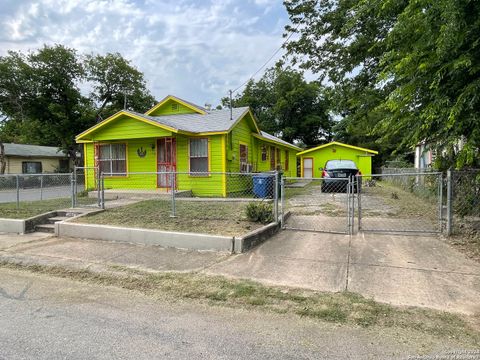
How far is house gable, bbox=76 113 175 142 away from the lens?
13.2 metres

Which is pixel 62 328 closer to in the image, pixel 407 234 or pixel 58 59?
pixel 407 234

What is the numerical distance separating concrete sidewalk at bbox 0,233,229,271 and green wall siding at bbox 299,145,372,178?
24.1 metres

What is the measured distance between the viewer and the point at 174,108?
1789 centimetres

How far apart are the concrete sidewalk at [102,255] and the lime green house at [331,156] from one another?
23.8 meters

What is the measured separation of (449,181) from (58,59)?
30.4 meters

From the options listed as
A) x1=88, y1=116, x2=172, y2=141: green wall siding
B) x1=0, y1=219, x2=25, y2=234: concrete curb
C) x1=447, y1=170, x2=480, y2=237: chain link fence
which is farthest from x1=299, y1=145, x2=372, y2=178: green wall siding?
x1=0, y1=219, x2=25, y2=234: concrete curb

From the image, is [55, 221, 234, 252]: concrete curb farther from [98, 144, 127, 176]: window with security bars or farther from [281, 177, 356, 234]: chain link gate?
[98, 144, 127, 176]: window with security bars

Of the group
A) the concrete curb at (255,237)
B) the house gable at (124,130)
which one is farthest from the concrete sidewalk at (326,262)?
the house gable at (124,130)

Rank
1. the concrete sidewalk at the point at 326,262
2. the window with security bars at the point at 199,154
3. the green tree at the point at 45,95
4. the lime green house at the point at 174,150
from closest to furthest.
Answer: the concrete sidewalk at the point at 326,262 < the lime green house at the point at 174,150 < the window with security bars at the point at 199,154 < the green tree at the point at 45,95

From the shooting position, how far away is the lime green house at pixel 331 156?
29250 millimetres

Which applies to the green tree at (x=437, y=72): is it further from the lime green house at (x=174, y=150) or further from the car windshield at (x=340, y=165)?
the car windshield at (x=340, y=165)

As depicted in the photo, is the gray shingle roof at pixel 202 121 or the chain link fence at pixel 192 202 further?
the gray shingle roof at pixel 202 121

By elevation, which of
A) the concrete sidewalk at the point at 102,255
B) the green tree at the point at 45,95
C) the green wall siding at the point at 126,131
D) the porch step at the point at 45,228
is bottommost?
the concrete sidewalk at the point at 102,255

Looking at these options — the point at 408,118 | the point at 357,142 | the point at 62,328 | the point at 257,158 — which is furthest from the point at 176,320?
the point at 357,142
